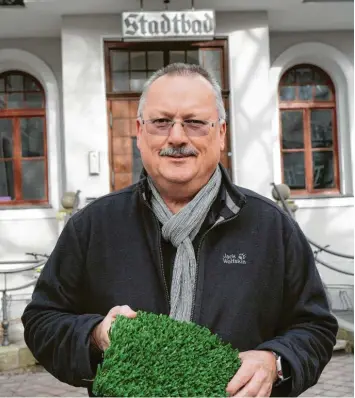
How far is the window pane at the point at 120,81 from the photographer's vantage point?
931cm

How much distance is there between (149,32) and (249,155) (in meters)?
2.22

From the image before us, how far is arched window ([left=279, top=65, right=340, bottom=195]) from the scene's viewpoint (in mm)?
10266

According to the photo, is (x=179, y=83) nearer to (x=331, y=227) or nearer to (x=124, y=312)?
(x=124, y=312)

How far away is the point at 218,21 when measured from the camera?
29.9 ft

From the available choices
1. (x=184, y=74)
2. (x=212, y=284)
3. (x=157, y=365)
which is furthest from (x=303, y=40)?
(x=157, y=365)

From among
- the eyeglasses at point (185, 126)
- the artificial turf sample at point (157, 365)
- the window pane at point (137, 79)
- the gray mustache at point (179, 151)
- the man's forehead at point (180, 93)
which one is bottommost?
the artificial turf sample at point (157, 365)

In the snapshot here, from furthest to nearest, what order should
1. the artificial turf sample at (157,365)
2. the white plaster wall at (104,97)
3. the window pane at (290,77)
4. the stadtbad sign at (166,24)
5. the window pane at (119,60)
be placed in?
the window pane at (290,77)
the window pane at (119,60)
the white plaster wall at (104,97)
the stadtbad sign at (166,24)
the artificial turf sample at (157,365)

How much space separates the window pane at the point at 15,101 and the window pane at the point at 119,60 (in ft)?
5.61

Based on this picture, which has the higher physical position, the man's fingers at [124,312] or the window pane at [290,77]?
the window pane at [290,77]

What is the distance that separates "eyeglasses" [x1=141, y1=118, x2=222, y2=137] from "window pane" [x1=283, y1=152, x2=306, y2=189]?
8.59 metres

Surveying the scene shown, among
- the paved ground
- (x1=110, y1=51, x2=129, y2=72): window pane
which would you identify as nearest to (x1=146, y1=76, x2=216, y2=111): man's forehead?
the paved ground

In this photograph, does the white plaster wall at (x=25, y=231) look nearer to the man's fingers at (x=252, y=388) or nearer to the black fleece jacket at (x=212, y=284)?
the black fleece jacket at (x=212, y=284)

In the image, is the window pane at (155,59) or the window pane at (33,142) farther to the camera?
the window pane at (33,142)

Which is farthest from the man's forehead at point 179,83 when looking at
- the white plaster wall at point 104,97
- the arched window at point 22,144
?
the arched window at point 22,144
